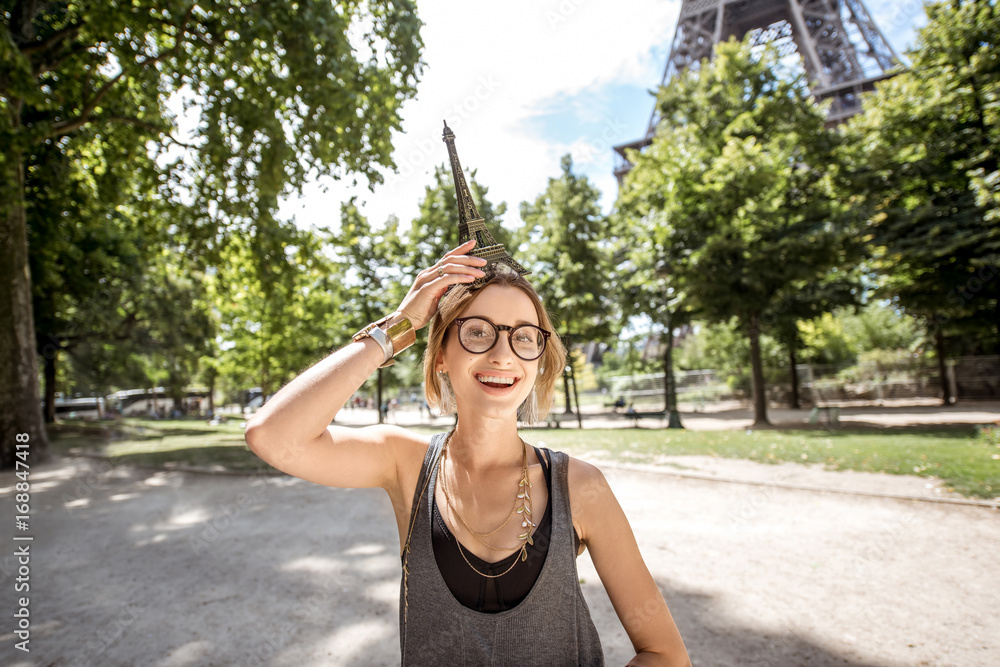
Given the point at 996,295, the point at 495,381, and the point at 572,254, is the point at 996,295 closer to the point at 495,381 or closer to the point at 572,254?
the point at 572,254

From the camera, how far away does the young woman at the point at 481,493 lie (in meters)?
1.54

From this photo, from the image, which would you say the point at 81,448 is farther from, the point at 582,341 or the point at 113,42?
the point at 582,341

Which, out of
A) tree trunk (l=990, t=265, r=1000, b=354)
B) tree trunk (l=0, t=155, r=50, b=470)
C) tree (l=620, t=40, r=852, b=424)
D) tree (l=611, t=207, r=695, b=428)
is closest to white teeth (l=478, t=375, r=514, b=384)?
tree trunk (l=0, t=155, r=50, b=470)


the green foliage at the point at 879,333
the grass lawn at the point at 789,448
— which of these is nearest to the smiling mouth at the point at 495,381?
the grass lawn at the point at 789,448

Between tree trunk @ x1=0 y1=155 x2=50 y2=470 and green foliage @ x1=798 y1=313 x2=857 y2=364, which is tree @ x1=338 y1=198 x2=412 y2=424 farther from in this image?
green foliage @ x1=798 y1=313 x2=857 y2=364

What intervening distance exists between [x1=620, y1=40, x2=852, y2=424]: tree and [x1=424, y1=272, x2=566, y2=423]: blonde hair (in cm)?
1607

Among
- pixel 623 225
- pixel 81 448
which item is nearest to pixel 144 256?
pixel 81 448

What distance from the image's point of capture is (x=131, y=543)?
6172 mm

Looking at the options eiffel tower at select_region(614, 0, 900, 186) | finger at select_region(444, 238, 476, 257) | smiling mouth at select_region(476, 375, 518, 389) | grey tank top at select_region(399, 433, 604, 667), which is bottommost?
grey tank top at select_region(399, 433, 604, 667)

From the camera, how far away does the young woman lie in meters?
1.54

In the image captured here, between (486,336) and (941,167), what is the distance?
21.4m

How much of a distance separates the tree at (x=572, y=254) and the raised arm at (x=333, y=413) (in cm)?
2058

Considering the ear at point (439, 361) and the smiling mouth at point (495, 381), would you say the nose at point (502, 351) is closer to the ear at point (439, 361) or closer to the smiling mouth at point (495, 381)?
the smiling mouth at point (495, 381)

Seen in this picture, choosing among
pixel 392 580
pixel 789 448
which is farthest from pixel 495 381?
pixel 789 448
